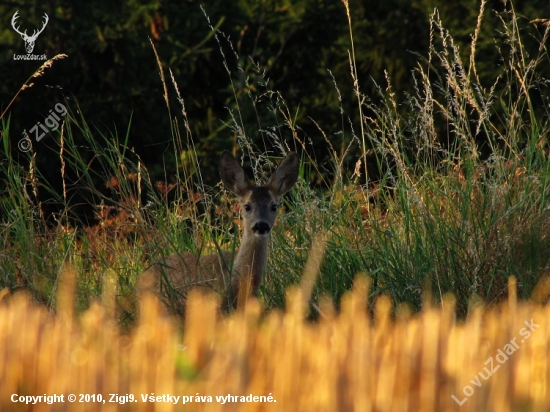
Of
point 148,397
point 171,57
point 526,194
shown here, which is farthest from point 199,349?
point 171,57

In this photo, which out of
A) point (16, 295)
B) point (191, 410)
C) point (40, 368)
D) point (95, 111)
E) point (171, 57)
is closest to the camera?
point (191, 410)

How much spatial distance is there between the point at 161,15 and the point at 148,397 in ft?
37.7

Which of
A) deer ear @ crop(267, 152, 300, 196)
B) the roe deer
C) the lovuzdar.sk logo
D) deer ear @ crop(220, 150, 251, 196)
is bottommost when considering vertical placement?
the roe deer

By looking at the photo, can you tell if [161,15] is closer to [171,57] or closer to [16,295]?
[171,57]

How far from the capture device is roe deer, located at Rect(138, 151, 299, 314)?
5.44m

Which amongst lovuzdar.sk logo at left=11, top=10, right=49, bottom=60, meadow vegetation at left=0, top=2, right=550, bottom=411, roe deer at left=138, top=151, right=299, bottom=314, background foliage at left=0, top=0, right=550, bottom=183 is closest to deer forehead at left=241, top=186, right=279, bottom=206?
roe deer at left=138, top=151, right=299, bottom=314

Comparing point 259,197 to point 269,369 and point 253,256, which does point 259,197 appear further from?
point 269,369

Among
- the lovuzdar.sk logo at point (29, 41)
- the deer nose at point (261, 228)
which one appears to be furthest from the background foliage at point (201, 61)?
the deer nose at point (261, 228)

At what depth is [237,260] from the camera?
6352mm

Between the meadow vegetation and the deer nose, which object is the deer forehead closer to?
the meadow vegetation

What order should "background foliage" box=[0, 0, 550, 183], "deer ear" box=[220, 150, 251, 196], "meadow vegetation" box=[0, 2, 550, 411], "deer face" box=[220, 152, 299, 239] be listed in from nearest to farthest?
"meadow vegetation" box=[0, 2, 550, 411]
"deer face" box=[220, 152, 299, 239]
"deer ear" box=[220, 150, 251, 196]
"background foliage" box=[0, 0, 550, 183]

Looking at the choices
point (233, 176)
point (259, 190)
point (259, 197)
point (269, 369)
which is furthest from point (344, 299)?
point (269, 369)

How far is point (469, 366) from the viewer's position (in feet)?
9.62

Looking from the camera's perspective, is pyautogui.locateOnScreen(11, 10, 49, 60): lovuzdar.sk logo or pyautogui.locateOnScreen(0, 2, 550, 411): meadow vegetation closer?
pyautogui.locateOnScreen(0, 2, 550, 411): meadow vegetation
